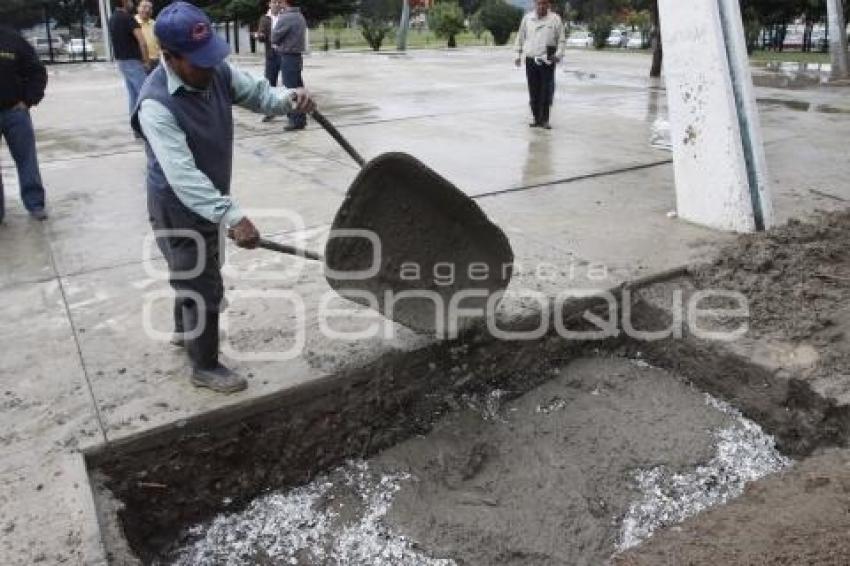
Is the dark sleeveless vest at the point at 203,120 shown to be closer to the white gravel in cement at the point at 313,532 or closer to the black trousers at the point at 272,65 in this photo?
the white gravel in cement at the point at 313,532

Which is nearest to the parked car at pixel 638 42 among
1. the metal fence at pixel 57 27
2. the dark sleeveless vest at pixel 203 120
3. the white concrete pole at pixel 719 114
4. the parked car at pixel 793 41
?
the parked car at pixel 793 41

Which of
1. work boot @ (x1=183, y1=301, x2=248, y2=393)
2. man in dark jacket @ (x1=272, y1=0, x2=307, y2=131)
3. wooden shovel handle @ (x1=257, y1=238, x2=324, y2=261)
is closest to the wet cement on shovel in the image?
work boot @ (x1=183, y1=301, x2=248, y2=393)

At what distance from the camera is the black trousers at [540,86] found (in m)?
8.82

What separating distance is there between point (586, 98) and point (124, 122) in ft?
23.2

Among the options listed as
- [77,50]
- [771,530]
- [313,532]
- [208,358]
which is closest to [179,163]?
[208,358]

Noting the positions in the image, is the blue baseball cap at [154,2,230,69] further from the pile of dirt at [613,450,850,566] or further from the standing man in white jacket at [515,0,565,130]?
the standing man in white jacket at [515,0,565,130]

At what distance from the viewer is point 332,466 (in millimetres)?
3475

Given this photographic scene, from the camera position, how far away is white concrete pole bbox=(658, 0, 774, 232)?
5164 millimetres

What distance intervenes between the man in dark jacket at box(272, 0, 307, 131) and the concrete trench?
591 cm

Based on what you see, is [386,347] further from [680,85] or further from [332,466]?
[680,85]

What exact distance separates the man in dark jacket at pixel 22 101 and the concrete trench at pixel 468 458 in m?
3.54

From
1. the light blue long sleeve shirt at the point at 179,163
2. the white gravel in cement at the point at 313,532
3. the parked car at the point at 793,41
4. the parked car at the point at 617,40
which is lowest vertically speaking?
the white gravel in cement at the point at 313,532

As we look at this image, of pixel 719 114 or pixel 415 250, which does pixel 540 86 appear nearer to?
pixel 719 114

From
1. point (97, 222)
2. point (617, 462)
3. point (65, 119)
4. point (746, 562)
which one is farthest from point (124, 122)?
point (746, 562)
